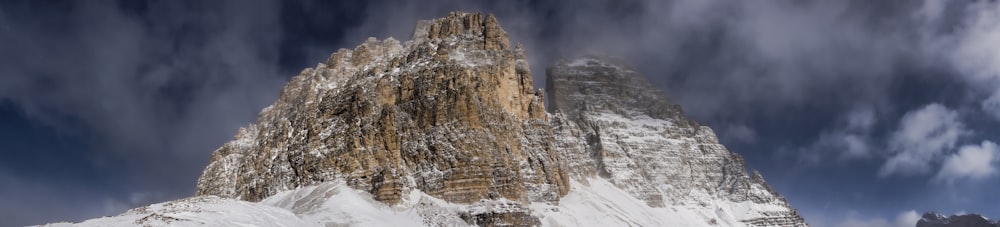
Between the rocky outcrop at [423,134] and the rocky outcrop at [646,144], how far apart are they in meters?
40.5

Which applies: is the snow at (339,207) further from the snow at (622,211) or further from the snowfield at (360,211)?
the snow at (622,211)

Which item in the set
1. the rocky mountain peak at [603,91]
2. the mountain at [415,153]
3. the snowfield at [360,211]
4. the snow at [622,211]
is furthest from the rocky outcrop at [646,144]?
the mountain at [415,153]

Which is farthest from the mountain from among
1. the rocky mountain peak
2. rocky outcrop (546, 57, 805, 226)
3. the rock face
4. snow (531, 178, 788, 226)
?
the rocky mountain peak

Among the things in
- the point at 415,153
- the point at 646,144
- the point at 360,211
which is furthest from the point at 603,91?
the point at 360,211

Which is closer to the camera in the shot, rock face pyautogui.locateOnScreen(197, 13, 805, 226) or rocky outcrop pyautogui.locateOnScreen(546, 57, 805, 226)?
rock face pyautogui.locateOnScreen(197, 13, 805, 226)

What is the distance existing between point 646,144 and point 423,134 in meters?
92.3

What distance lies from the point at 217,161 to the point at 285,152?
3197cm

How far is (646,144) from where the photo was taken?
165750 millimetres

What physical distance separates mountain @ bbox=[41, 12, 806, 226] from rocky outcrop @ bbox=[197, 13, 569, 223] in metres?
0.18

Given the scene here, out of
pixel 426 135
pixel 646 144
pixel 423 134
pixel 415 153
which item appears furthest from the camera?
pixel 646 144

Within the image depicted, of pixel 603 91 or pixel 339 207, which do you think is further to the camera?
pixel 603 91

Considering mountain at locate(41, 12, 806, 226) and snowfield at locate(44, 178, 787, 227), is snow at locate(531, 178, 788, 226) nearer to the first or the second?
snowfield at locate(44, 178, 787, 227)

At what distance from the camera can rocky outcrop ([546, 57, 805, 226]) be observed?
15000 cm

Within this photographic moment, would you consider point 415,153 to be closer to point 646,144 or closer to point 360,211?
point 360,211
